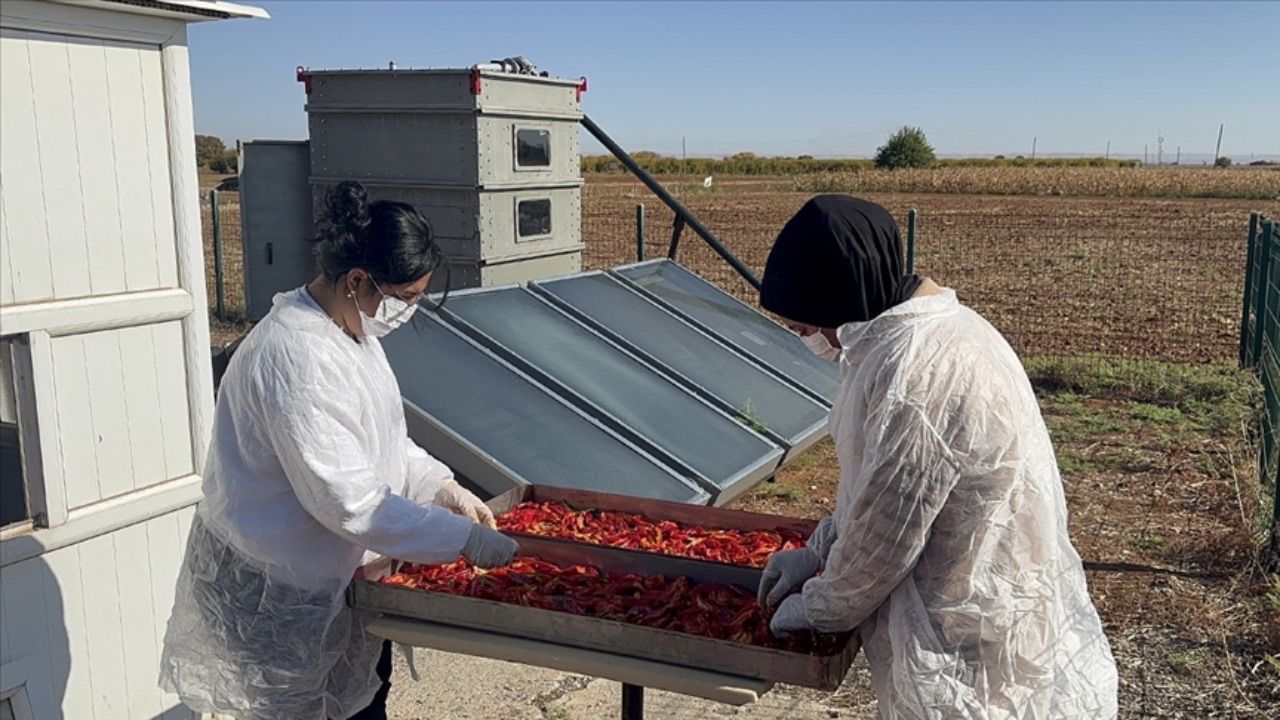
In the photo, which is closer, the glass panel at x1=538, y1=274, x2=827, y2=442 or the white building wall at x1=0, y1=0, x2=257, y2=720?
the white building wall at x1=0, y1=0, x2=257, y2=720

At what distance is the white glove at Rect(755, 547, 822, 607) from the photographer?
2.99 m

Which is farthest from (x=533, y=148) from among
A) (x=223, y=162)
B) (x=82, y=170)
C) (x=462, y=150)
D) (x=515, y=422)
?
(x=223, y=162)

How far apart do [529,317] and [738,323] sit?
8.26 ft

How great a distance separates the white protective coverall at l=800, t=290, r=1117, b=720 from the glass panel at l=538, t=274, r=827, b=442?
471cm

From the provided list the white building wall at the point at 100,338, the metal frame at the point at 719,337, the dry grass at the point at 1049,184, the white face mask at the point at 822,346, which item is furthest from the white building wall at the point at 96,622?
the dry grass at the point at 1049,184

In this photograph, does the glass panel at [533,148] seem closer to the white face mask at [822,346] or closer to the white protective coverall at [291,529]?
the white protective coverall at [291,529]

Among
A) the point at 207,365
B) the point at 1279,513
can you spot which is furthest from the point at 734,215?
the point at 207,365

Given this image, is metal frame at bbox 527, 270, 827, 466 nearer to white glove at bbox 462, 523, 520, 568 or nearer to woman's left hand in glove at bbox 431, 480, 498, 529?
woman's left hand in glove at bbox 431, 480, 498, 529

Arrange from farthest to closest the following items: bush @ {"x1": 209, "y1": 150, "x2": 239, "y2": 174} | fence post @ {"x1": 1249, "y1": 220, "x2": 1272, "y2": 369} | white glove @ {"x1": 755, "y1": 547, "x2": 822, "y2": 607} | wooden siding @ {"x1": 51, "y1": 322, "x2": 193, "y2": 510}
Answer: bush @ {"x1": 209, "y1": 150, "x2": 239, "y2": 174} < fence post @ {"x1": 1249, "y1": 220, "x2": 1272, "y2": 369} < wooden siding @ {"x1": 51, "y1": 322, "x2": 193, "y2": 510} < white glove @ {"x1": 755, "y1": 547, "x2": 822, "y2": 607}

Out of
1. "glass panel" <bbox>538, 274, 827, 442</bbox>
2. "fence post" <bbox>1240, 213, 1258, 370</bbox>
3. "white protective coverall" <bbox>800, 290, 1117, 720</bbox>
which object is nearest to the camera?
"white protective coverall" <bbox>800, 290, 1117, 720</bbox>

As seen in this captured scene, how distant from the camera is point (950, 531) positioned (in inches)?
102

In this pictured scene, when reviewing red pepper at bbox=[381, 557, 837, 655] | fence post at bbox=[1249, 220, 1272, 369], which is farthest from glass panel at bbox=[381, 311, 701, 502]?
fence post at bbox=[1249, 220, 1272, 369]

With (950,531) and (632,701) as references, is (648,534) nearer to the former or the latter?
(632,701)

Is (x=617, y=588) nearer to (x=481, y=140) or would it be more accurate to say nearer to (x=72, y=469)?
(x=72, y=469)
